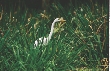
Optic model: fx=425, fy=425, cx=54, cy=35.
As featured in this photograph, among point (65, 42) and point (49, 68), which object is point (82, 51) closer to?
point (65, 42)

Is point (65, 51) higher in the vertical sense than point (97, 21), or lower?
lower

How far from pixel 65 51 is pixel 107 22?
3.02 feet

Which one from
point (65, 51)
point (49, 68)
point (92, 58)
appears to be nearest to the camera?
point (49, 68)

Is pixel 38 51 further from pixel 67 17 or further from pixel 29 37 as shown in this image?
pixel 67 17

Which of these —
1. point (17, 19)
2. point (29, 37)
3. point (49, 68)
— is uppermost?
point (17, 19)

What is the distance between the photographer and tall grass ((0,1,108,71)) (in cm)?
538

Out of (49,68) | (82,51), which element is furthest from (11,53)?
(82,51)

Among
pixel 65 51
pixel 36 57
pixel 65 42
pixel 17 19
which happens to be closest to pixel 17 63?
pixel 36 57

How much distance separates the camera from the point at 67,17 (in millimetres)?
7469

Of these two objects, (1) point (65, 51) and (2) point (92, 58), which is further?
(2) point (92, 58)

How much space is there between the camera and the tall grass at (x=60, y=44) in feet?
17.6

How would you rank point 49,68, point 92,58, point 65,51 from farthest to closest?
point 92,58 → point 65,51 → point 49,68

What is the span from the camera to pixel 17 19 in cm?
738

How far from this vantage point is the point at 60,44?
18.7ft
